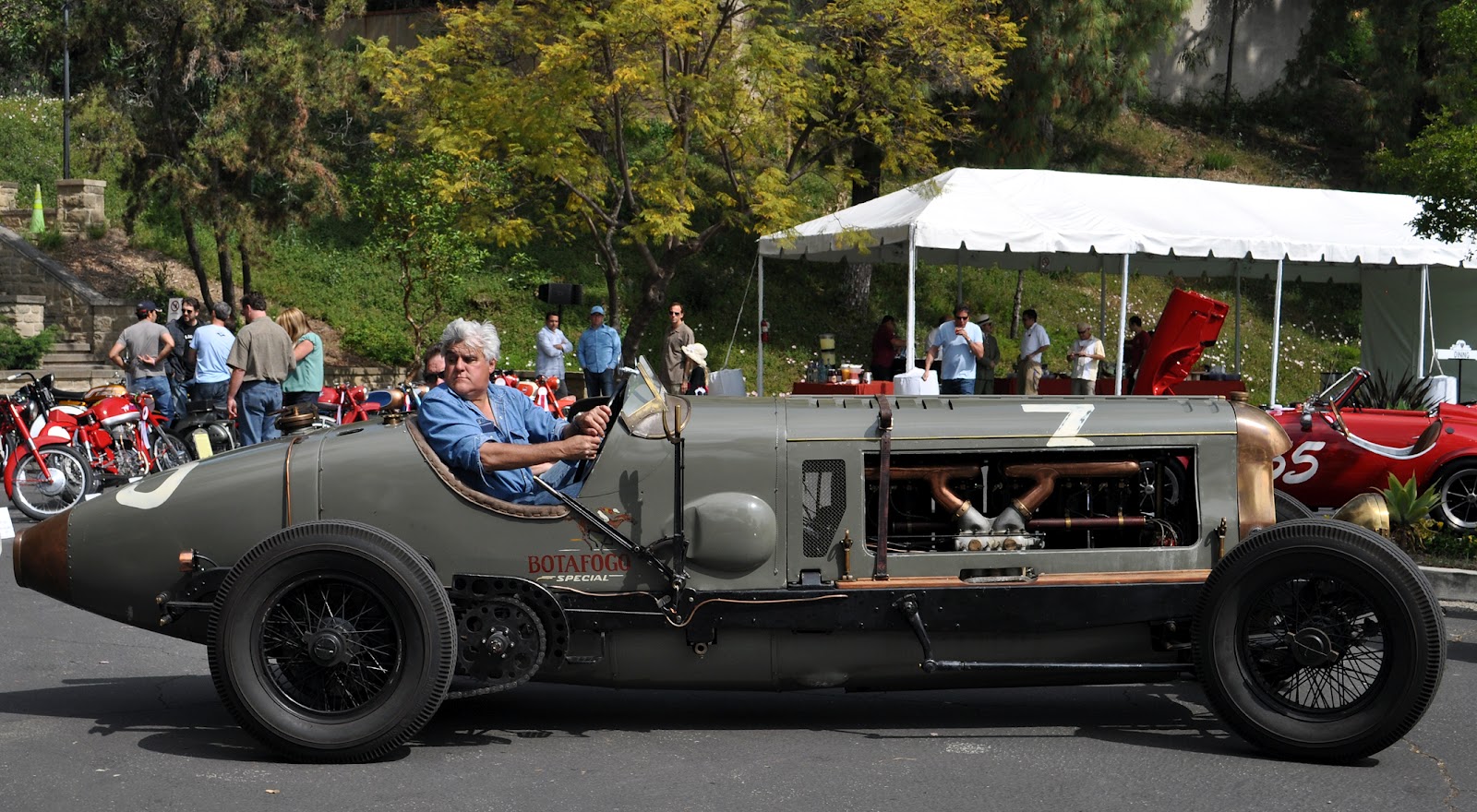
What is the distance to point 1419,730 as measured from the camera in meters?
5.29

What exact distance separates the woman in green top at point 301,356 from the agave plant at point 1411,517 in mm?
8878

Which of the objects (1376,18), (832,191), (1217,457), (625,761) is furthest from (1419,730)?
(1376,18)

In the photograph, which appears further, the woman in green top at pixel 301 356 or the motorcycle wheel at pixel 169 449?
the woman in green top at pixel 301 356

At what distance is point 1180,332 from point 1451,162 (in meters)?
2.39

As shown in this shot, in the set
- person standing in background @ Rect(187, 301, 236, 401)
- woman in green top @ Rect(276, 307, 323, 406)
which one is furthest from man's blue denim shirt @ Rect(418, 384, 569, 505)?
person standing in background @ Rect(187, 301, 236, 401)

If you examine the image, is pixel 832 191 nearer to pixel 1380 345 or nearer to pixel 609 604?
pixel 1380 345

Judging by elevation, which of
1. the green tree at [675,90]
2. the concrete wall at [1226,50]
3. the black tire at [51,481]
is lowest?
the black tire at [51,481]

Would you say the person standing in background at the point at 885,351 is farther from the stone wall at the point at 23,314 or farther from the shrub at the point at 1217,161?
the shrub at the point at 1217,161

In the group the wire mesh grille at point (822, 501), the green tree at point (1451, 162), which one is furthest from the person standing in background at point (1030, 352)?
Answer: the wire mesh grille at point (822, 501)

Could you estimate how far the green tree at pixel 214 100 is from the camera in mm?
21719

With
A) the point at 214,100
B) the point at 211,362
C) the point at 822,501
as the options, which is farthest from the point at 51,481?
the point at 214,100

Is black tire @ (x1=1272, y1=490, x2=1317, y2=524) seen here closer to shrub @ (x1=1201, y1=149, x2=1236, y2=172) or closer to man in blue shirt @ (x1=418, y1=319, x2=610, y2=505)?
man in blue shirt @ (x1=418, y1=319, x2=610, y2=505)

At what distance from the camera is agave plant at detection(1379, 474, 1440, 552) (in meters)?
9.33

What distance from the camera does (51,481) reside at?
11164 mm
